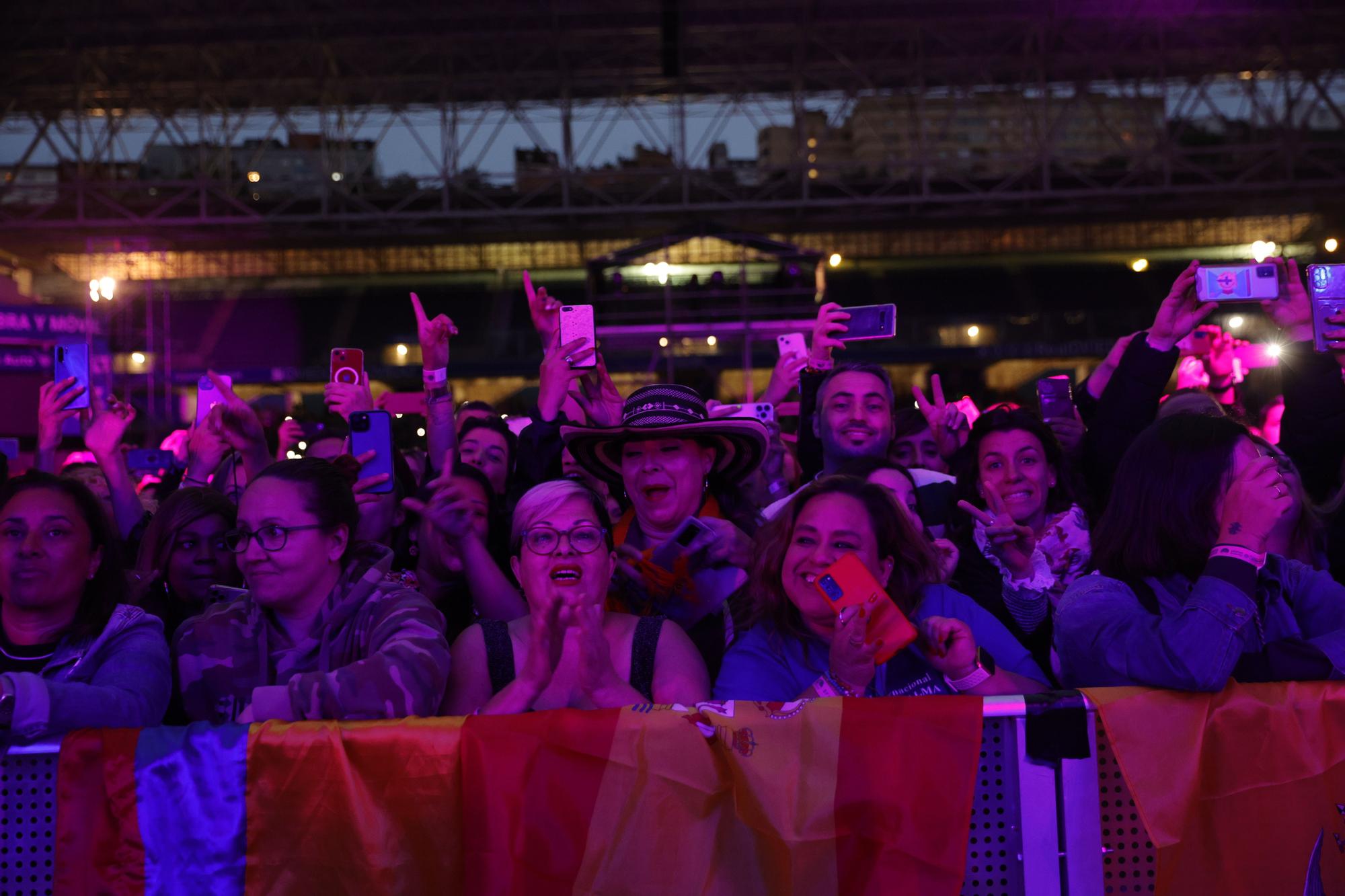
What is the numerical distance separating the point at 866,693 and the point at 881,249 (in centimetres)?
2046

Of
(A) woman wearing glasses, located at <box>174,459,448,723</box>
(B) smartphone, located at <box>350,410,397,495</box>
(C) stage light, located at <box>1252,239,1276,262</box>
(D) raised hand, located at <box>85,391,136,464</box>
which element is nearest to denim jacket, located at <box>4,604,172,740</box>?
(A) woman wearing glasses, located at <box>174,459,448,723</box>

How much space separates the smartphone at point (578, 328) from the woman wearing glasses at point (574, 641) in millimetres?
987

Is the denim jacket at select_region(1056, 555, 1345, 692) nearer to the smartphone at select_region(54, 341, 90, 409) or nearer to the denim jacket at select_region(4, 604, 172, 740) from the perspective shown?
the denim jacket at select_region(4, 604, 172, 740)

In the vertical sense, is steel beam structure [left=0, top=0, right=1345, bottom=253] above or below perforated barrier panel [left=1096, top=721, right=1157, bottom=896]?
above

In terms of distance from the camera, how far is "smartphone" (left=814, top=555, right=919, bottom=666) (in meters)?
2.16

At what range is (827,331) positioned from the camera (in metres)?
4.05

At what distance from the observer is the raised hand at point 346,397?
3.77 m

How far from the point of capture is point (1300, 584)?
7.92 ft

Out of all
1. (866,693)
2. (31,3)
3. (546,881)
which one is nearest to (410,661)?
(546,881)

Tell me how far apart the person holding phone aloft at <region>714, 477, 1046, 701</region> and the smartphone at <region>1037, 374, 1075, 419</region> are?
1.50 metres

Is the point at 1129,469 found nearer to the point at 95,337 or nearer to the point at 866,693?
the point at 866,693

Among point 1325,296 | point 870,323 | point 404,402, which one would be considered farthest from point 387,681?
point 404,402

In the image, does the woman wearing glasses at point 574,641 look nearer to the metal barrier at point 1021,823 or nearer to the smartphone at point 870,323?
the metal barrier at point 1021,823

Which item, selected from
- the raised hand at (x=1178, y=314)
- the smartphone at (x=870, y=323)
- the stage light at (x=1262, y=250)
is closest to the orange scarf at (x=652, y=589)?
the smartphone at (x=870, y=323)
